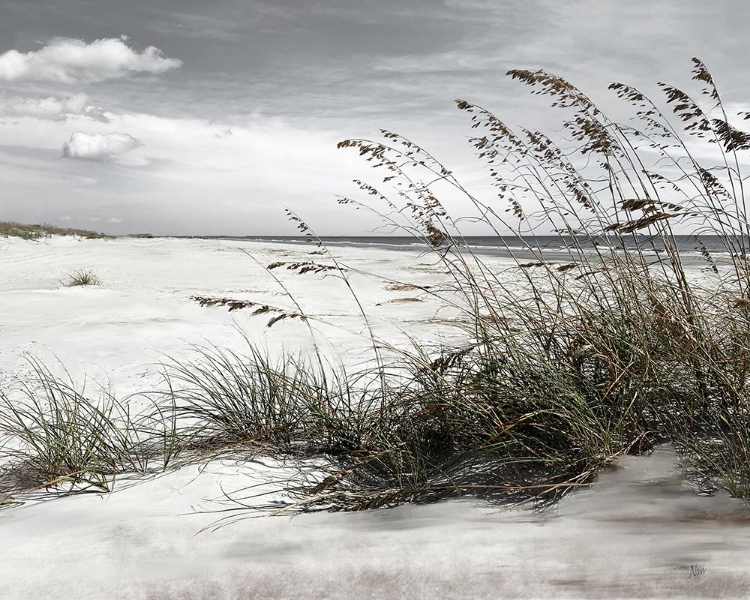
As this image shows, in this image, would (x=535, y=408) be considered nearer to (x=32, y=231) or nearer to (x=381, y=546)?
(x=381, y=546)

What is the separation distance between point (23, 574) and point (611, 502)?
1.78m

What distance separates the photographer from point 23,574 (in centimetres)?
178

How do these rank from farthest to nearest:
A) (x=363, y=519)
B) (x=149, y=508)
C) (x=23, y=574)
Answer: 1. (x=149, y=508)
2. (x=363, y=519)
3. (x=23, y=574)

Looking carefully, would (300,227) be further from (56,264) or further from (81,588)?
(56,264)

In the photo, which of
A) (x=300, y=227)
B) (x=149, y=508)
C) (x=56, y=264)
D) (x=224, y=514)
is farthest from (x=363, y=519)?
(x=56, y=264)

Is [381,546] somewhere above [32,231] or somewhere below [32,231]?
below
